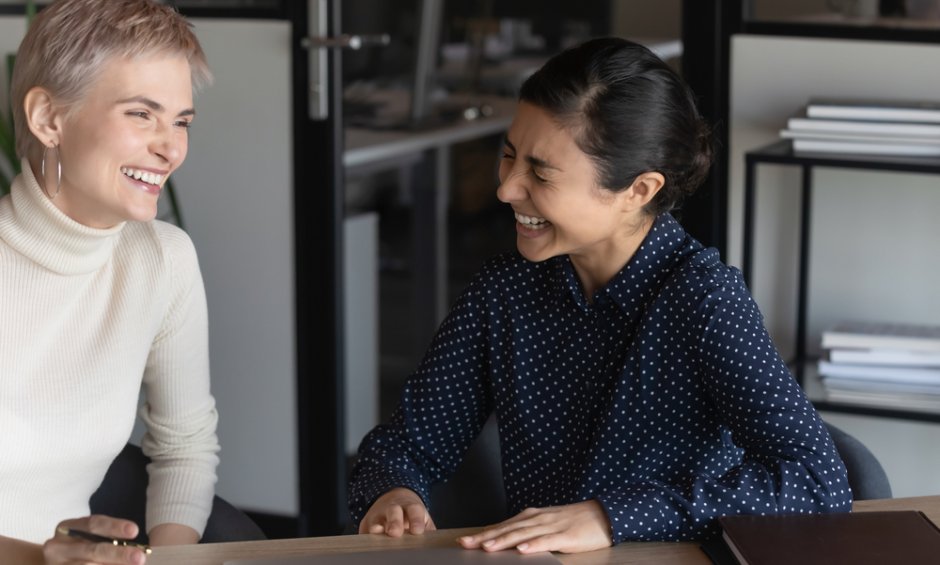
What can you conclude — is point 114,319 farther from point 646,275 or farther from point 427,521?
point 646,275

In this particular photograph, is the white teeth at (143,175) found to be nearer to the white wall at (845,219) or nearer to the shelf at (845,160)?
the shelf at (845,160)

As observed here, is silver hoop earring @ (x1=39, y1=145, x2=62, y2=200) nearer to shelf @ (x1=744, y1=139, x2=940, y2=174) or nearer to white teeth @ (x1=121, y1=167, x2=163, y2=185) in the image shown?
white teeth @ (x1=121, y1=167, x2=163, y2=185)

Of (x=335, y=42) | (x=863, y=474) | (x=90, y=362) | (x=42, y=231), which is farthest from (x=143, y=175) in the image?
(x=335, y=42)

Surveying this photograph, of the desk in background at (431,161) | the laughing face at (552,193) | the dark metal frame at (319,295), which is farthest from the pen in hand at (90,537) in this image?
the desk in background at (431,161)

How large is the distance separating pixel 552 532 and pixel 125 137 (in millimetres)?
773

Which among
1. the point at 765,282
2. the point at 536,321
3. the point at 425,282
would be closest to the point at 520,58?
the point at 425,282

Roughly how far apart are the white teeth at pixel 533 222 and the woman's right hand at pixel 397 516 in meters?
0.38

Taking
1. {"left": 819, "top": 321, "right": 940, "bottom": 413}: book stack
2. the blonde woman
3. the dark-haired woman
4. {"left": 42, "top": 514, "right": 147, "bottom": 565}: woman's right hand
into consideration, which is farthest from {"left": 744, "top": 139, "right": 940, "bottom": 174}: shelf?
{"left": 42, "top": 514, "right": 147, "bottom": 565}: woman's right hand

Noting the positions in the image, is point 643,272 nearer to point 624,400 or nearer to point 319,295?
point 624,400

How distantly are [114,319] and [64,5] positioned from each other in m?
0.43

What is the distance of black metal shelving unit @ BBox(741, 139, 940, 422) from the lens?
7.80 ft

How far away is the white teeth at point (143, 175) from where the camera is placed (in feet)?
5.72

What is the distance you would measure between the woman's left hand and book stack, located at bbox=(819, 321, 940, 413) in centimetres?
116

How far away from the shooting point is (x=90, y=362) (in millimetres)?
1822
